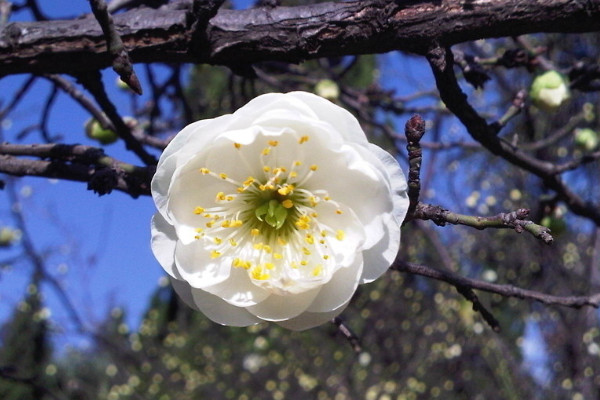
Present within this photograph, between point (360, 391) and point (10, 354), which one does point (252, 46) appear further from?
point (10, 354)

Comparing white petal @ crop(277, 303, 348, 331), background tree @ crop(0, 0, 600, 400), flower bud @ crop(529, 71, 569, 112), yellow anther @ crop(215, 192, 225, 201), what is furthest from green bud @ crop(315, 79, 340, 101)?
white petal @ crop(277, 303, 348, 331)

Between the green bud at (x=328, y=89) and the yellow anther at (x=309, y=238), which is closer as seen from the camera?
the yellow anther at (x=309, y=238)

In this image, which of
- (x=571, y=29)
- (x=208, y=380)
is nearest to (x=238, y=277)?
(x=571, y=29)

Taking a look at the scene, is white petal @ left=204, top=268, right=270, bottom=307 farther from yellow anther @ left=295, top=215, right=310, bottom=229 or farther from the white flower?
yellow anther @ left=295, top=215, right=310, bottom=229

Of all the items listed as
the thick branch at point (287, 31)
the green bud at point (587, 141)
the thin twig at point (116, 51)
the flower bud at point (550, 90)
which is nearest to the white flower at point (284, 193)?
the thin twig at point (116, 51)

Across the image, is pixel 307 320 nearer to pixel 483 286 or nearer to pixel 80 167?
pixel 483 286

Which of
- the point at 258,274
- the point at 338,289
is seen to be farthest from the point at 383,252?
the point at 258,274

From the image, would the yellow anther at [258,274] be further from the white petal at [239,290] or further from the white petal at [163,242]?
the white petal at [163,242]
